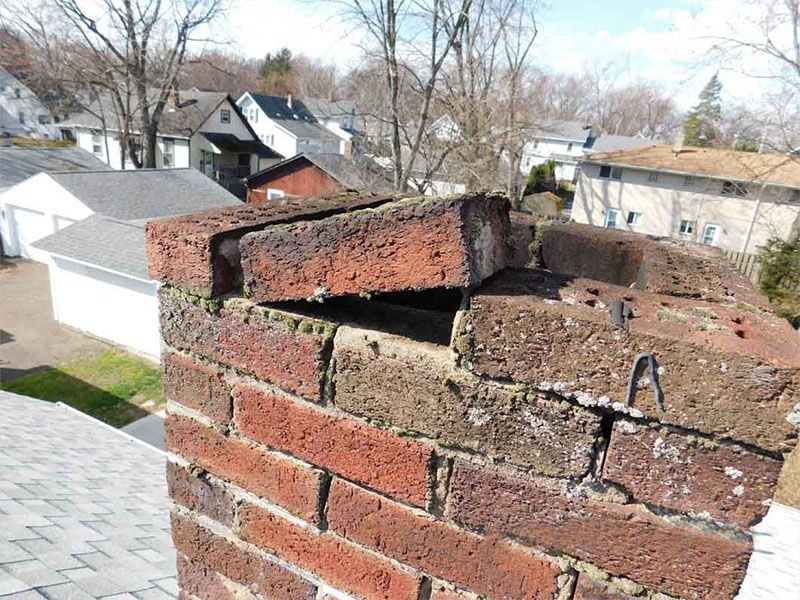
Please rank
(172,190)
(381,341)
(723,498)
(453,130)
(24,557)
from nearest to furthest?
(723,498) < (381,341) < (24,557) < (453,130) < (172,190)

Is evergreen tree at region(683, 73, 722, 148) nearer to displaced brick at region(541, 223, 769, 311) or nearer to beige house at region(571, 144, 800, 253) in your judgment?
beige house at region(571, 144, 800, 253)

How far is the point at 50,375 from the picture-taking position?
39.1ft

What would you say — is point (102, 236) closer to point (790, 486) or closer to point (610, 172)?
point (790, 486)

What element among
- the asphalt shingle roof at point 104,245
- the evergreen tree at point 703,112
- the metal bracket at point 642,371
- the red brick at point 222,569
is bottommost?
the asphalt shingle roof at point 104,245

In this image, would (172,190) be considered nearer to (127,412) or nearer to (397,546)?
(127,412)

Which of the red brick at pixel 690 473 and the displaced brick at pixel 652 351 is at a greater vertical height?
the displaced brick at pixel 652 351

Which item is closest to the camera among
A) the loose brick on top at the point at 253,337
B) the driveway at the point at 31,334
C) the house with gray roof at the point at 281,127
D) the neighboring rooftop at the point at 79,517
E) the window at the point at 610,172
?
the loose brick on top at the point at 253,337

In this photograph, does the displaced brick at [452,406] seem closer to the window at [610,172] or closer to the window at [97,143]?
the window at [610,172]

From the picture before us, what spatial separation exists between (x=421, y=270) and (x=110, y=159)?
4022cm

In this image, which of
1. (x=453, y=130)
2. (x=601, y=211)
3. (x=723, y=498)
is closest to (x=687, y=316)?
(x=723, y=498)

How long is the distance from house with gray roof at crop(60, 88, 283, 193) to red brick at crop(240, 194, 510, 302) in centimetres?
3143

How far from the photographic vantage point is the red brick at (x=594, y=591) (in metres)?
1.00

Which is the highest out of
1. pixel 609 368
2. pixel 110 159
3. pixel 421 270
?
pixel 421 270

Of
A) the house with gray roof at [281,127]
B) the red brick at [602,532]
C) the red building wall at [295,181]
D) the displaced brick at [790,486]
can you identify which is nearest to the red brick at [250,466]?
the red brick at [602,532]
